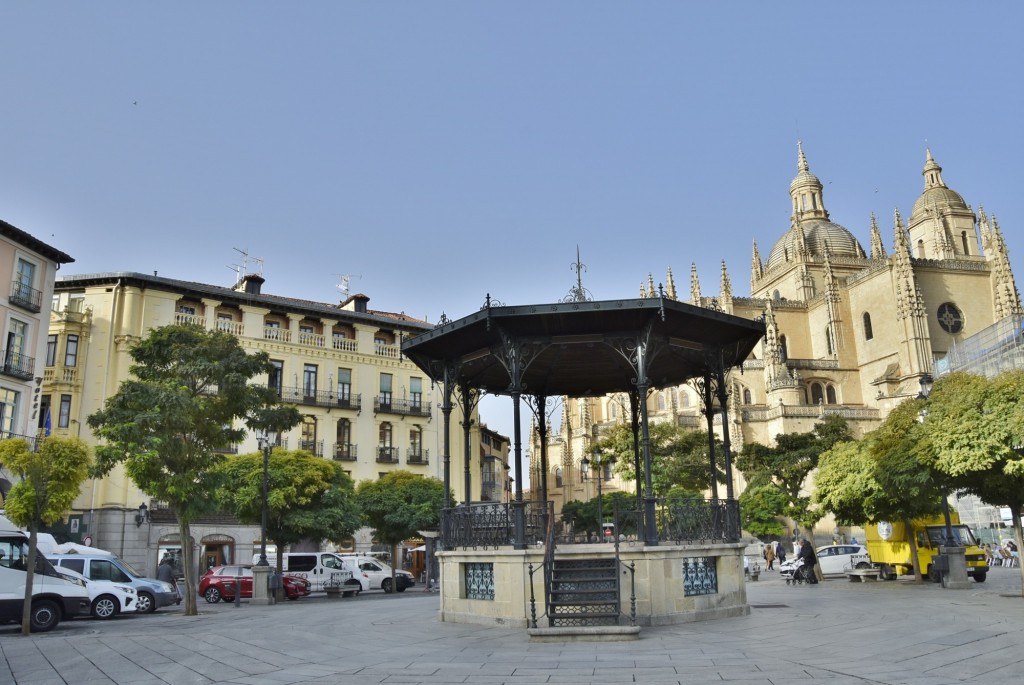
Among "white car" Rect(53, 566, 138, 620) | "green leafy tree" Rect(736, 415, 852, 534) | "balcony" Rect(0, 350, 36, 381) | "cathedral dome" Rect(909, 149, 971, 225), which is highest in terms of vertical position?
"cathedral dome" Rect(909, 149, 971, 225)

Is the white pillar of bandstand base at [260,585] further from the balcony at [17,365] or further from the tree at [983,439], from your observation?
the tree at [983,439]

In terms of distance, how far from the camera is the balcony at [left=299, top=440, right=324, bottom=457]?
139ft

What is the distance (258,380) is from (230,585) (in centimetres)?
1750

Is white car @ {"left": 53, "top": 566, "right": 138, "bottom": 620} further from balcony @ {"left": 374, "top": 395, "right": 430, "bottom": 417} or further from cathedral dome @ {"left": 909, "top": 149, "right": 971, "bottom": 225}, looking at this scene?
cathedral dome @ {"left": 909, "top": 149, "right": 971, "bottom": 225}

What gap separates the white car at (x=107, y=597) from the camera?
20.1 metres

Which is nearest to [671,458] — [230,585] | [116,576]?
[230,585]

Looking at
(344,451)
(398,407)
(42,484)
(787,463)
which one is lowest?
(42,484)

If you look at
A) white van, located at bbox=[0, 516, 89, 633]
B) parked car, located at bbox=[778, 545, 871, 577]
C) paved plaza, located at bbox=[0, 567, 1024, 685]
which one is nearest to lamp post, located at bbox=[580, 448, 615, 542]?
paved plaza, located at bbox=[0, 567, 1024, 685]

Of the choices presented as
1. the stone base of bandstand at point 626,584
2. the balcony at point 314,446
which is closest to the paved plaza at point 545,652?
the stone base of bandstand at point 626,584

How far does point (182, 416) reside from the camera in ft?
66.8

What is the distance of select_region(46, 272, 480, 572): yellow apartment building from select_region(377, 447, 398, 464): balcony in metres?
0.06

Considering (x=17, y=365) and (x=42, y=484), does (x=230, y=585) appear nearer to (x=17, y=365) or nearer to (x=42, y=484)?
(x=17, y=365)

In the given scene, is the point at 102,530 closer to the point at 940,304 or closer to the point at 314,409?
the point at 314,409

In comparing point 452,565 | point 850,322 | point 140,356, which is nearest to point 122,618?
point 140,356
